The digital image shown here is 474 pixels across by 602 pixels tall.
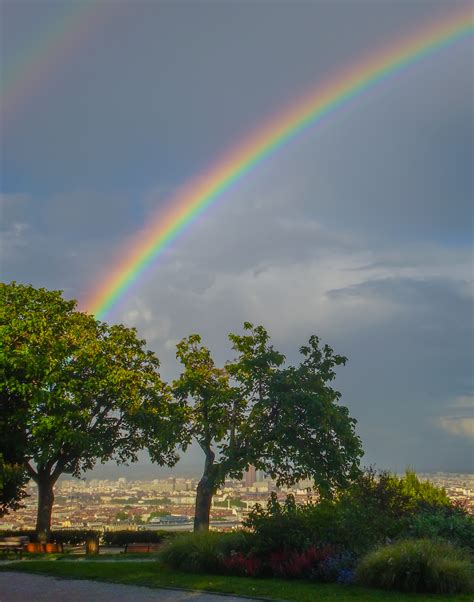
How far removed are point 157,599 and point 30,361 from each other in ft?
40.0

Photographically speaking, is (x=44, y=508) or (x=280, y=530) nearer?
(x=280, y=530)

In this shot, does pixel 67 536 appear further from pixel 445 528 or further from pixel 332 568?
pixel 332 568

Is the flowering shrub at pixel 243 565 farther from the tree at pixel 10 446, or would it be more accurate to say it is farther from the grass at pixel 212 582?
the tree at pixel 10 446

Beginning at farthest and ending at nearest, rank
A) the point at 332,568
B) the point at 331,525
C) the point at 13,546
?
the point at 13,546
the point at 331,525
the point at 332,568

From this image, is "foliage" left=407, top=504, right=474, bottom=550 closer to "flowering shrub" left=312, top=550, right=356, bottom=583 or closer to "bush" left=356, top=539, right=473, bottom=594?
"flowering shrub" left=312, top=550, right=356, bottom=583

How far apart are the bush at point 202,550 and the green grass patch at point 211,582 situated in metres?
0.41

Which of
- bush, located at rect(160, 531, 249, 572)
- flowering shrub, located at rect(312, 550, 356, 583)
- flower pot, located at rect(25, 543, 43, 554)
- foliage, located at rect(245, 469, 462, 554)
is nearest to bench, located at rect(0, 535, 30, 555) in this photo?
flower pot, located at rect(25, 543, 43, 554)

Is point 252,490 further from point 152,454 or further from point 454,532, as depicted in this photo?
point 454,532

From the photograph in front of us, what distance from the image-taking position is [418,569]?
52.7 ft

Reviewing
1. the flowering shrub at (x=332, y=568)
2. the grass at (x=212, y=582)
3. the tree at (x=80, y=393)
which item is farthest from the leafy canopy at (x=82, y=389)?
the flowering shrub at (x=332, y=568)

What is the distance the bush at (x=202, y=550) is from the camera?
2044cm

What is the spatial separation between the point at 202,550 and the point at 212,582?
3.25m

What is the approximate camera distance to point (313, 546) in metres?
19.8

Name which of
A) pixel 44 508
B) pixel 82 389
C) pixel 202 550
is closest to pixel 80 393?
pixel 82 389
